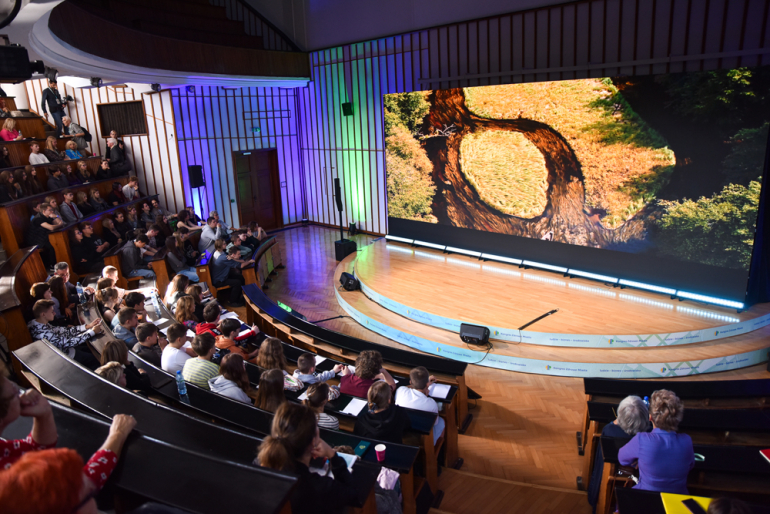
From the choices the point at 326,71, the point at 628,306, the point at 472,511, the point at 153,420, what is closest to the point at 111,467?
the point at 153,420

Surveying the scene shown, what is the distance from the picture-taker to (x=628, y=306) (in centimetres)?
631

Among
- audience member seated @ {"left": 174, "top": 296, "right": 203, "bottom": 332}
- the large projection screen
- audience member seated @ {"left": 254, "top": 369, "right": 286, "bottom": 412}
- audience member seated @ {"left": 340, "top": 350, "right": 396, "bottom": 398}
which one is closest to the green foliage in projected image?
the large projection screen

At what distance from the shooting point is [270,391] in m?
2.95

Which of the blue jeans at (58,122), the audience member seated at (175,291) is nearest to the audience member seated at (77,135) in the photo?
the blue jeans at (58,122)

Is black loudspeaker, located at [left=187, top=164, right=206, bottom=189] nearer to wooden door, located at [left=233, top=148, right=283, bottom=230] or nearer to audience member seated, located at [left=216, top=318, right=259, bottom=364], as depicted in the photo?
wooden door, located at [left=233, top=148, right=283, bottom=230]

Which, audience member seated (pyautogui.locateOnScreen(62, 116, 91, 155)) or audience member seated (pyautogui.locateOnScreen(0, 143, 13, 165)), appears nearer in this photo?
audience member seated (pyautogui.locateOnScreen(0, 143, 13, 165))

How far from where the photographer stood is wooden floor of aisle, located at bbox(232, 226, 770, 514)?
318cm

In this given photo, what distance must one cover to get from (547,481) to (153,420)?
3.04m

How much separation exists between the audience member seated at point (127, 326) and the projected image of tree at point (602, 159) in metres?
5.76

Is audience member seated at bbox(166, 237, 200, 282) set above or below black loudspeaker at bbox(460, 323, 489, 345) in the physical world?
above

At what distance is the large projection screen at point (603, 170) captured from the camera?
578 centimetres

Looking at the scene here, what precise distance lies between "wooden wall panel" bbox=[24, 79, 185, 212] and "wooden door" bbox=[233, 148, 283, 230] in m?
1.47

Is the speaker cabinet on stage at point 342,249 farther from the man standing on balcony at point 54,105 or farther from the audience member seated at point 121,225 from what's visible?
the man standing on balcony at point 54,105

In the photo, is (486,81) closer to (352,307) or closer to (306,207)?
(352,307)
